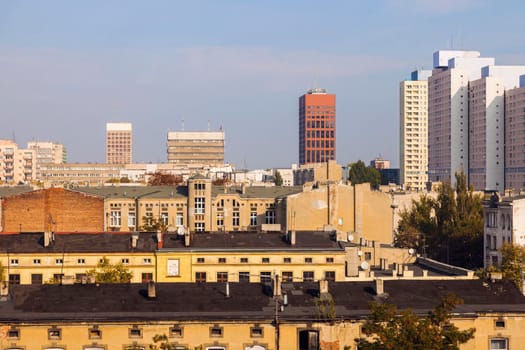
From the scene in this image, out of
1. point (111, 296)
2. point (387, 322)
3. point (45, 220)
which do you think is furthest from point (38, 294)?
point (45, 220)

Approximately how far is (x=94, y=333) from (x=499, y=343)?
2102 cm

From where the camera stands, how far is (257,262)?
92.4 meters

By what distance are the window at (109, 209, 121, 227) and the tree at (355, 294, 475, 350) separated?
316 feet

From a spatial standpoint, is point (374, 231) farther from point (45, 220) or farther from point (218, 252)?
point (218, 252)

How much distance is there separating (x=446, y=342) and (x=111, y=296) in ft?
61.9

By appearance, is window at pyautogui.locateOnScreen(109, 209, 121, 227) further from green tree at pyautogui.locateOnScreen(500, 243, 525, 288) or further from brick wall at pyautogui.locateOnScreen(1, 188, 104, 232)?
green tree at pyautogui.locateOnScreen(500, 243, 525, 288)

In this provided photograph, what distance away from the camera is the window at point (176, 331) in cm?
5978

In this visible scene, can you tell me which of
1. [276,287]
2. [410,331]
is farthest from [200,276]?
[410,331]

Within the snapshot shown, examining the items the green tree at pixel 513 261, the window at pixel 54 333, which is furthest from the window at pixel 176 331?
the green tree at pixel 513 261

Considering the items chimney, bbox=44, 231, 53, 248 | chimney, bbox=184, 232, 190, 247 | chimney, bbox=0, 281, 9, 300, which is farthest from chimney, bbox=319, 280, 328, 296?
chimney, bbox=44, 231, 53, 248

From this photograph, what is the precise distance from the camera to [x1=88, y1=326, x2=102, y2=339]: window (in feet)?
196

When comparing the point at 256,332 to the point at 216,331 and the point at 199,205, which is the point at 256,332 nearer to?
the point at 216,331

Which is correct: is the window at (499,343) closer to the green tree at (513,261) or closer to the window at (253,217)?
the green tree at (513,261)

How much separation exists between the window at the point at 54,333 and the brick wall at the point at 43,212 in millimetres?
79048
